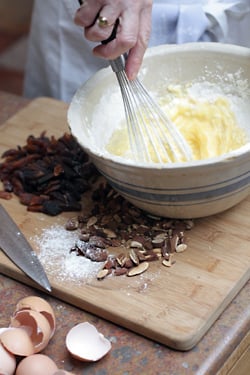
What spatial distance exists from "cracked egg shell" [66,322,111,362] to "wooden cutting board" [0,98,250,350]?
0.05 metres

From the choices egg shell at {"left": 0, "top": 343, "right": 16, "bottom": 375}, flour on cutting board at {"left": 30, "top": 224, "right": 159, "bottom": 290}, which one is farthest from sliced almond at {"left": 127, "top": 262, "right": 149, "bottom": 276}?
egg shell at {"left": 0, "top": 343, "right": 16, "bottom": 375}

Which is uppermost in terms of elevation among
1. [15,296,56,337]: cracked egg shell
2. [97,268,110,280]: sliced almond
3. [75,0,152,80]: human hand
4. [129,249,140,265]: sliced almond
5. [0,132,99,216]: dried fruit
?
[75,0,152,80]: human hand

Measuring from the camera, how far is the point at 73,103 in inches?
46.1

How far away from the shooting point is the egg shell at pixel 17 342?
2.93ft

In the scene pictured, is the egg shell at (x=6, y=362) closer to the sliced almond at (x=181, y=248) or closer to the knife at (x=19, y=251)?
the knife at (x=19, y=251)

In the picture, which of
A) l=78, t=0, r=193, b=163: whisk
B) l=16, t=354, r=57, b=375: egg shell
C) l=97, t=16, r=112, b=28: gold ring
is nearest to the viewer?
l=16, t=354, r=57, b=375: egg shell

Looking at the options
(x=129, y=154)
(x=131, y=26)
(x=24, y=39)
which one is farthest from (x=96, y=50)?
(x=24, y=39)

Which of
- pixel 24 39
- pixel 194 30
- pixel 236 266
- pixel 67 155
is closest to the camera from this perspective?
pixel 236 266

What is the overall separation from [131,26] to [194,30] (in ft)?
1.53

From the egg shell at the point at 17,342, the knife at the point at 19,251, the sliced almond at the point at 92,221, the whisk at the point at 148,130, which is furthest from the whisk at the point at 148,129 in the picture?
the egg shell at the point at 17,342

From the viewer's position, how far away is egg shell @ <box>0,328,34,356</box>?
89 cm

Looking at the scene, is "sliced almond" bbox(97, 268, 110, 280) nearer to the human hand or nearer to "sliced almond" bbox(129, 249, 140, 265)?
"sliced almond" bbox(129, 249, 140, 265)

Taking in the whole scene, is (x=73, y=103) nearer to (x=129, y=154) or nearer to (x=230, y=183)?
(x=129, y=154)

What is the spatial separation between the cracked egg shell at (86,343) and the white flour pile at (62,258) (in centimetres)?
11
